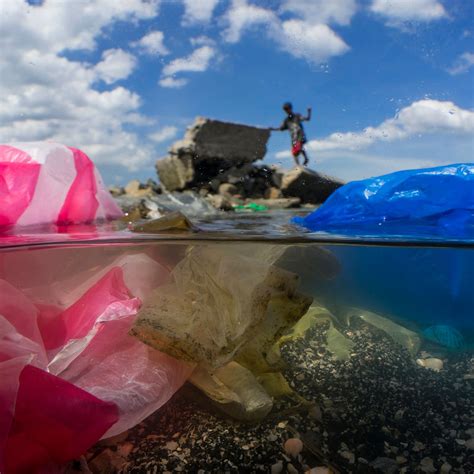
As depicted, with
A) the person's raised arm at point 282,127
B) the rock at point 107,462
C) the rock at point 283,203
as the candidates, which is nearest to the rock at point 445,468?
the rock at point 107,462

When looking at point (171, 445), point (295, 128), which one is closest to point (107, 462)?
point (171, 445)

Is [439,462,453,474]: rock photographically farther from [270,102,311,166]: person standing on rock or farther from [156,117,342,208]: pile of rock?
[156,117,342,208]: pile of rock

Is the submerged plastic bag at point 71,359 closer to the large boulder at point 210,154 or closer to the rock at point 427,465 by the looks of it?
the rock at point 427,465

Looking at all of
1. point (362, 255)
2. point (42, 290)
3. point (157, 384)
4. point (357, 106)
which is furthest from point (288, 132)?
point (157, 384)

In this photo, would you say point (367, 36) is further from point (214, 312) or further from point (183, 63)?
point (214, 312)

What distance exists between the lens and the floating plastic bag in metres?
2.86

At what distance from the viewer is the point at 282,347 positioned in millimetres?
2227

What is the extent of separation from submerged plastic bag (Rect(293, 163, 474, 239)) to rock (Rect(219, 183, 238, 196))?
10.4 meters

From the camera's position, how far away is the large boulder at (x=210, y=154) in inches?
579

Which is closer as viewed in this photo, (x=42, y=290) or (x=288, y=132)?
(x=42, y=290)

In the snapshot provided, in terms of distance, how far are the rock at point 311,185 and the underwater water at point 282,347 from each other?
8.69 ft

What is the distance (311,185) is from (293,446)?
5.57 meters

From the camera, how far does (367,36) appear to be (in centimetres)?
375

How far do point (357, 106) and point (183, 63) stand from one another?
5.62ft
